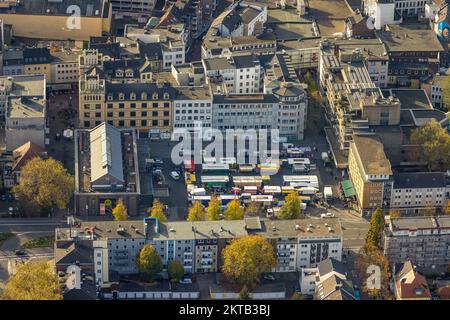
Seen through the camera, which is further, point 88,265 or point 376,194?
point 376,194

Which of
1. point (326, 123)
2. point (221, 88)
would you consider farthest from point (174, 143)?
point (326, 123)

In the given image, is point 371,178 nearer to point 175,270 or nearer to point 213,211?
point 213,211

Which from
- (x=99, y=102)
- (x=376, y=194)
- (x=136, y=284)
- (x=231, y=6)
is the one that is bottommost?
(x=136, y=284)

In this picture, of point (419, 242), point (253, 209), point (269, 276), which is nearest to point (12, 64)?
point (253, 209)

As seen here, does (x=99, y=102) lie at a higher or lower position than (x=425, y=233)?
higher

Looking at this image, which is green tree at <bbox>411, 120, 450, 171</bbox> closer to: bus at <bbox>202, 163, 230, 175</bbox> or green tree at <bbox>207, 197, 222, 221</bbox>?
bus at <bbox>202, 163, 230, 175</bbox>

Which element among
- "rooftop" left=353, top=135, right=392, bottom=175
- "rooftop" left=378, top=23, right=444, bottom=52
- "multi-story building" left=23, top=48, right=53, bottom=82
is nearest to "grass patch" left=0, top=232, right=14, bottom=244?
"multi-story building" left=23, top=48, right=53, bottom=82

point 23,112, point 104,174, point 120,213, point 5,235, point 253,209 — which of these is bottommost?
point 5,235

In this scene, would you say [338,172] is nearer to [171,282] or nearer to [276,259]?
[276,259]

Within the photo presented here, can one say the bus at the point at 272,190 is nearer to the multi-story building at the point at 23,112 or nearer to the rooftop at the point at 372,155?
the rooftop at the point at 372,155
